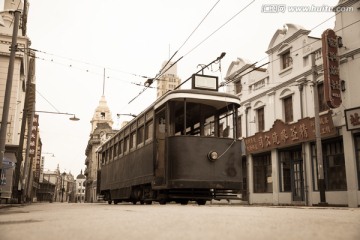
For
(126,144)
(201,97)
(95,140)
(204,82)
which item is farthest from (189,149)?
(95,140)

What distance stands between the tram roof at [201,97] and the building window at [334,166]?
24.9ft

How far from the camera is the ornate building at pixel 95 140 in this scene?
71938 millimetres

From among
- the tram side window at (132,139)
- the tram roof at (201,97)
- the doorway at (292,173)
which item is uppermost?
the tram roof at (201,97)

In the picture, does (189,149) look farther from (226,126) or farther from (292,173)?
(292,173)

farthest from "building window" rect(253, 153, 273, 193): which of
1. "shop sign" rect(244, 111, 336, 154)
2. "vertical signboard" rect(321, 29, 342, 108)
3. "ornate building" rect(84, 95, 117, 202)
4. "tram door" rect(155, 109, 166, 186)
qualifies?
"ornate building" rect(84, 95, 117, 202)

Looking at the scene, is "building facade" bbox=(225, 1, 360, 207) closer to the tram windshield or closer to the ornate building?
the tram windshield

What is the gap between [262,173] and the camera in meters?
21.7

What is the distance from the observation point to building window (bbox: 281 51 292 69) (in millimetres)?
20172

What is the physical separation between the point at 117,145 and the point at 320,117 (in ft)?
30.2

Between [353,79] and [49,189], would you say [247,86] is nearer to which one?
[353,79]

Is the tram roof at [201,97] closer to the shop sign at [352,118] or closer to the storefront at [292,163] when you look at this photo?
the shop sign at [352,118]

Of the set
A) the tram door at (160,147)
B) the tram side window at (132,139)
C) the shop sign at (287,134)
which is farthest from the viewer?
the shop sign at (287,134)

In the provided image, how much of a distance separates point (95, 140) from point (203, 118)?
69267 mm

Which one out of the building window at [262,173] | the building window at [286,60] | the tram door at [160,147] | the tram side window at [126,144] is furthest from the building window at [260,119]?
the tram door at [160,147]
